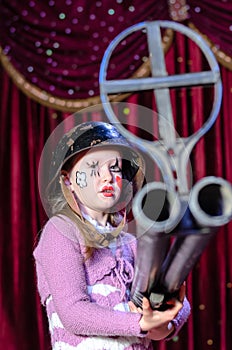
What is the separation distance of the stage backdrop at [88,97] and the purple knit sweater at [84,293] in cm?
118

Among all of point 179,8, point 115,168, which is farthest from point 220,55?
point 115,168

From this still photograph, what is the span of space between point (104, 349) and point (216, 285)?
4.18 feet

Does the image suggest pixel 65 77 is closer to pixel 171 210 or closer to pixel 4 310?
pixel 4 310

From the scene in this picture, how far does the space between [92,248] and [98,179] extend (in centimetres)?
11

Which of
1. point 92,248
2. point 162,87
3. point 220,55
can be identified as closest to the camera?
point 92,248

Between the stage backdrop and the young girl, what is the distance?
44.8 inches

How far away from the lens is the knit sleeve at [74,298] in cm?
85

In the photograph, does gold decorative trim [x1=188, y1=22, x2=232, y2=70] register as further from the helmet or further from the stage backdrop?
the helmet

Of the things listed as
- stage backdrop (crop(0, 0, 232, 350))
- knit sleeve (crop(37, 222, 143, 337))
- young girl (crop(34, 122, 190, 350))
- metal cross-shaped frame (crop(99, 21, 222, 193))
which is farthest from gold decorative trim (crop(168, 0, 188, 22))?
knit sleeve (crop(37, 222, 143, 337))

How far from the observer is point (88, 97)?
2.11 meters

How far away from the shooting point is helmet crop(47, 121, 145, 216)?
0.94 m

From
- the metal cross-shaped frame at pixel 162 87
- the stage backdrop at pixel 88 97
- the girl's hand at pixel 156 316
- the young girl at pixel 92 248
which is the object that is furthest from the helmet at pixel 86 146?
the stage backdrop at pixel 88 97

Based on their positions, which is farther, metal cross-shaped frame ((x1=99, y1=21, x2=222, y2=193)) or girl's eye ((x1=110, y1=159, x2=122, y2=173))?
metal cross-shaped frame ((x1=99, y1=21, x2=222, y2=193))

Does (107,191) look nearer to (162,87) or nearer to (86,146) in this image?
(86,146)
